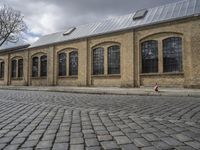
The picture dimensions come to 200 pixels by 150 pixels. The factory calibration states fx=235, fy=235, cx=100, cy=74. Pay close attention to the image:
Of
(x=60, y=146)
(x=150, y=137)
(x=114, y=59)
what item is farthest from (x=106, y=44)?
(x=60, y=146)

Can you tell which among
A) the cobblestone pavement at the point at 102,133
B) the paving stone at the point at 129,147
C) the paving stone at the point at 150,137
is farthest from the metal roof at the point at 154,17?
the paving stone at the point at 129,147

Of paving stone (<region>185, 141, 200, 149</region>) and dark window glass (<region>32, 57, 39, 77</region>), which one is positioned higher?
dark window glass (<region>32, 57, 39, 77</region>)

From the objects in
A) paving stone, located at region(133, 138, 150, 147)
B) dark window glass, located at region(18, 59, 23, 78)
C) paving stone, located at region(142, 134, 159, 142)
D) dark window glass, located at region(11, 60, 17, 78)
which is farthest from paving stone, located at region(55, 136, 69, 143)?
dark window glass, located at region(11, 60, 17, 78)

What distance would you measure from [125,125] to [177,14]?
18226mm

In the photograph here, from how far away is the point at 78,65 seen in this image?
2614 cm

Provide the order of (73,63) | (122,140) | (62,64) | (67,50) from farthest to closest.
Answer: (62,64) → (67,50) → (73,63) → (122,140)

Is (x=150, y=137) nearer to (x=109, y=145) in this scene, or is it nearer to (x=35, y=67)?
(x=109, y=145)

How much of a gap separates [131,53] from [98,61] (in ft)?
14.9

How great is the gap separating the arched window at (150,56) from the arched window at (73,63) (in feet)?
27.8

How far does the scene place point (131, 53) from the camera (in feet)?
70.9

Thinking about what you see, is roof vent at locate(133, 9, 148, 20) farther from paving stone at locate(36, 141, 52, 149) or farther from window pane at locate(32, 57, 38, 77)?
paving stone at locate(36, 141, 52, 149)

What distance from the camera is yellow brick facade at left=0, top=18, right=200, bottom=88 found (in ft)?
60.3

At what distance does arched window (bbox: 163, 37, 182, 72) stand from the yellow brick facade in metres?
0.34

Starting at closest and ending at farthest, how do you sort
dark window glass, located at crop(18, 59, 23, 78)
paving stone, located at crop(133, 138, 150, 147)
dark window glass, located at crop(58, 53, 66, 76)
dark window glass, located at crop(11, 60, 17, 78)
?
paving stone, located at crop(133, 138, 150, 147) → dark window glass, located at crop(58, 53, 66, 76) → dark window glass, located at crop(18, 59, 23, 78) → dark window glass, located at crop(11, 60, 17, 78)
